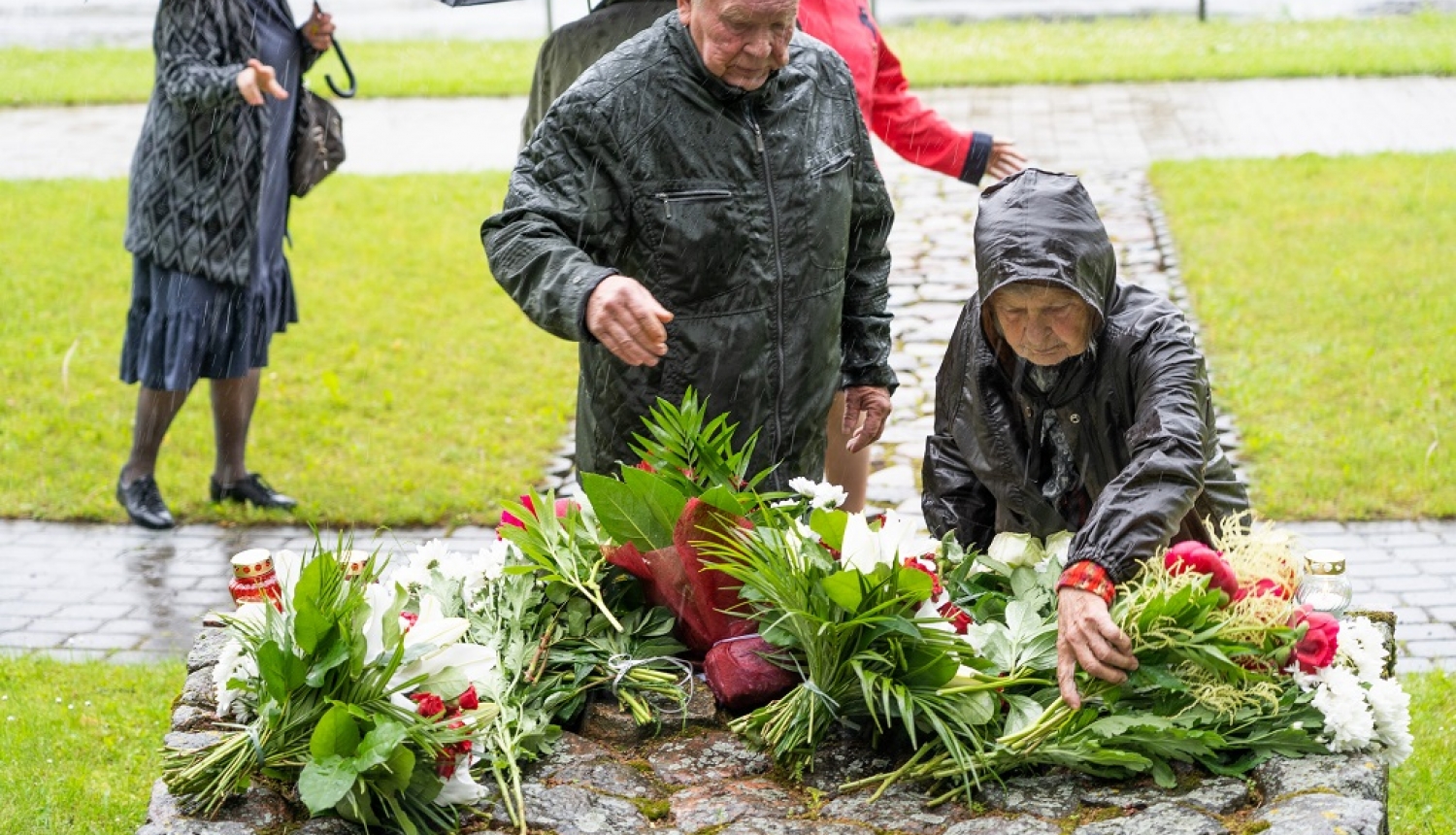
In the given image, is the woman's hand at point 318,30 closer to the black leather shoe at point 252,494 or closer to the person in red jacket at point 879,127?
the black leather shoe at point 252,494

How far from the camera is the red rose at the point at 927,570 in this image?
303 centimetres

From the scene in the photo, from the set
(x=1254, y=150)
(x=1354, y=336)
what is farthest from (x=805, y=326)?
(x=1254, y=150)

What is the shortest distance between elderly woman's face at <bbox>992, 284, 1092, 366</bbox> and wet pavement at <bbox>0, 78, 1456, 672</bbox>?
106 inches

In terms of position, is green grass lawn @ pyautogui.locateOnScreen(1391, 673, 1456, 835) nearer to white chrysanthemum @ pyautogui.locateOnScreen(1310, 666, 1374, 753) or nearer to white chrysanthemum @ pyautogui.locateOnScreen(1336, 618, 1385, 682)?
white chrysanthemum @ pyautogui.locateOnScreen(1336, 618, 1385, 682)

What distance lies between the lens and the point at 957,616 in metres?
3.18

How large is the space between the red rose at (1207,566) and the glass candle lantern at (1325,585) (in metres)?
0.42

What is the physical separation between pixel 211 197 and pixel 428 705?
4.08m

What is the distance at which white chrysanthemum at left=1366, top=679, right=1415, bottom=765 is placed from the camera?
2938 mm

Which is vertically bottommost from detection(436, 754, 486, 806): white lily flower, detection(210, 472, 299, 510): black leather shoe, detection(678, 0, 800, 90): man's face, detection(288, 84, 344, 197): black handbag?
detection(210, 472, 299, 510): black leather shoe

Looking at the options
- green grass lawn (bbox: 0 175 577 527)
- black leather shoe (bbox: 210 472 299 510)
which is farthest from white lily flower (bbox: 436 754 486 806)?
black leather shoe (bbox: 210 472 299 510)

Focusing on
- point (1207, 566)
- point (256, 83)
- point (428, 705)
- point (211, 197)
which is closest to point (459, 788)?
point (428, 705)

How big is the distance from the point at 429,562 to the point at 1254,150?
10.1m

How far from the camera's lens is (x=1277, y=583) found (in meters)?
3.03

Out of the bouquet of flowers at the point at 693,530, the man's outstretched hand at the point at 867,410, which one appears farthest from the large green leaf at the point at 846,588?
the man's outstretched hand at the point at 867,410
